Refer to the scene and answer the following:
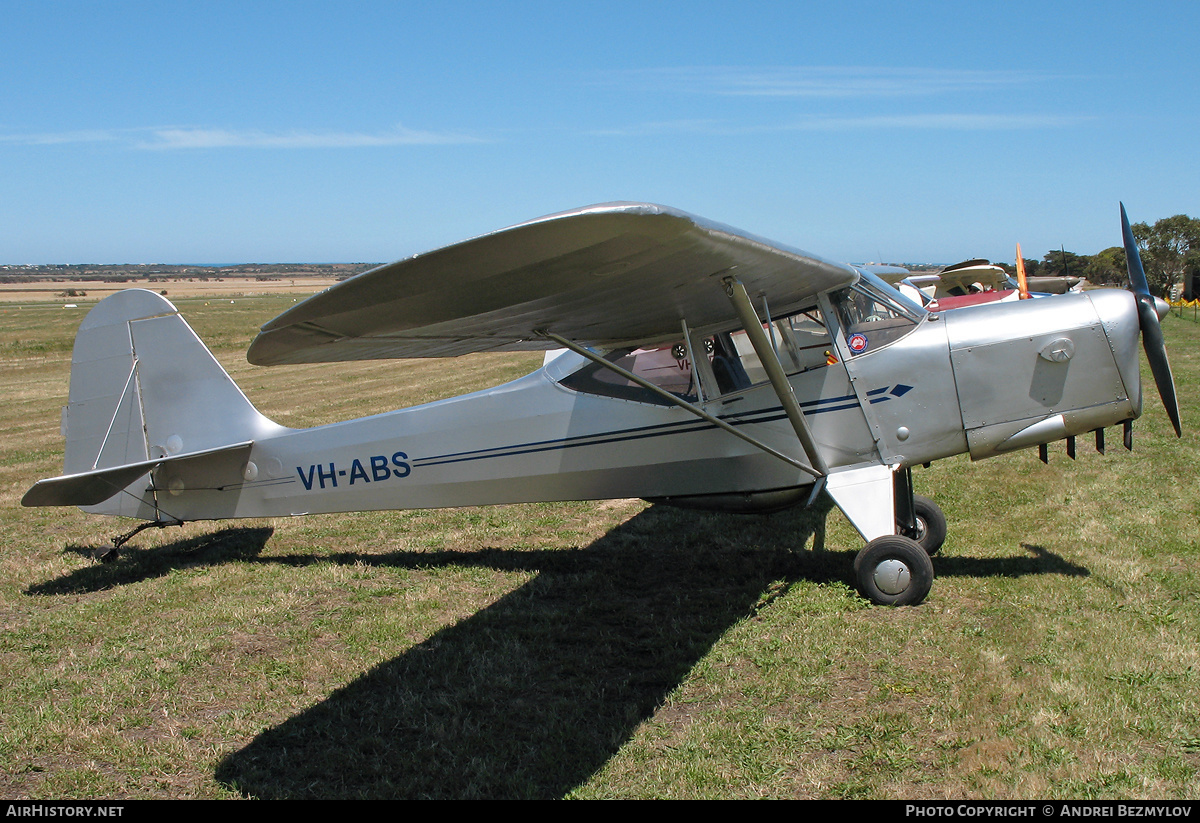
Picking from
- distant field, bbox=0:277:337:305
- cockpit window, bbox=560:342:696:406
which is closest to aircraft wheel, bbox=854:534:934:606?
cockpit window, bbox=560:342:696:406

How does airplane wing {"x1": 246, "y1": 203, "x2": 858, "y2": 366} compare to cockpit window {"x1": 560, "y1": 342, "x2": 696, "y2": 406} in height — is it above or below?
above

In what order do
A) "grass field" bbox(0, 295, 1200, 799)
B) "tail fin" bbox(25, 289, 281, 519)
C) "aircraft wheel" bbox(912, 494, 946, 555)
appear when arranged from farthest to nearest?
"tail fin" bbox(25, 289, 281, 519)
"aircraft wheel" bbox(912, 494, 946, 555)
"grass field" bbox(0, 295, 1200, 799)

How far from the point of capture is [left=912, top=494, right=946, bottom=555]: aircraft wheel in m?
6.15

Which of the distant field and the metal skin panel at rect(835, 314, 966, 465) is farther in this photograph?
the distant field

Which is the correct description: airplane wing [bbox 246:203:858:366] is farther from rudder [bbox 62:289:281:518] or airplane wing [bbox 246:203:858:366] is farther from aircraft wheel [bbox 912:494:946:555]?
rudder [bbox 62:289:281:518]

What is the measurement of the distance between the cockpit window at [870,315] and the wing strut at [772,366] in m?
0.53

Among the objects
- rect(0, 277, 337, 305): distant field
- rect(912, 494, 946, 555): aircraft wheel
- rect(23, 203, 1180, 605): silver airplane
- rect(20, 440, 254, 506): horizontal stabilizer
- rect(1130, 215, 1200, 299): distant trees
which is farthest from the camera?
rect(0, 277, 337, 305): distant field

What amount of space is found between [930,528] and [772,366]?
A: 7.41 ft

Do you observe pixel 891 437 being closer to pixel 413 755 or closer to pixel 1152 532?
pixel 1152 532

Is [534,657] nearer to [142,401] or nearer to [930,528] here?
[930,528]

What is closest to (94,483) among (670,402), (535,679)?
(535,679)

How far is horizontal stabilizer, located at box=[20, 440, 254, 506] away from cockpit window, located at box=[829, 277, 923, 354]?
453 centimetres

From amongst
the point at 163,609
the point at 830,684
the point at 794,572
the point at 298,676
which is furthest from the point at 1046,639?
the point at 163,609

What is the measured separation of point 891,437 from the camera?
5324 mm
